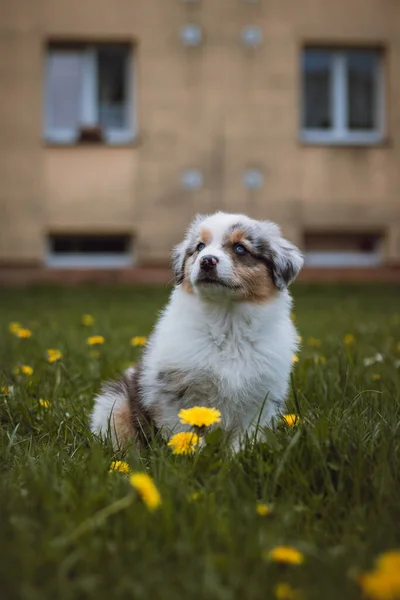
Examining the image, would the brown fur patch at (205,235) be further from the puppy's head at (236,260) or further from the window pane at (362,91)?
the window pane at (362,91)

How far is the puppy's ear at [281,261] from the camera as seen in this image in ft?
10.9

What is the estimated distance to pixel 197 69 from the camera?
12555 mm

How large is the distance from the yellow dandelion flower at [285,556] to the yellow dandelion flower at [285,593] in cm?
6

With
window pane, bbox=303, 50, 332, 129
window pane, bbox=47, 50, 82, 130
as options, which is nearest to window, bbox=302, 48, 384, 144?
window pane, bbox=303, 50, 332, 129

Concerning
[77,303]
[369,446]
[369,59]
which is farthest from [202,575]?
[369,59]

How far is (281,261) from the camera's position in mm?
3328

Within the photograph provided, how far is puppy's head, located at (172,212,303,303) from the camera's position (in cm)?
312

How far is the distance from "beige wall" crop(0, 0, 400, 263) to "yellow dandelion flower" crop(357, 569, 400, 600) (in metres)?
11.3

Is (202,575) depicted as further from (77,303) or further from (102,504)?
(77,303)

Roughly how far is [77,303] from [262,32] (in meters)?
5.88

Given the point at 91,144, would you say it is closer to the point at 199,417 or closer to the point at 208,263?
the point at 208,263

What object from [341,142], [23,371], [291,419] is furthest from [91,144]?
[291,419]

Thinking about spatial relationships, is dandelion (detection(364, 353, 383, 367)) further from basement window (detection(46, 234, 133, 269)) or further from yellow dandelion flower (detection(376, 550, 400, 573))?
basement window (detection(46, 234, 133, 269))

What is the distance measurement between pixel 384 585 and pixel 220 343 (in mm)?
1735
